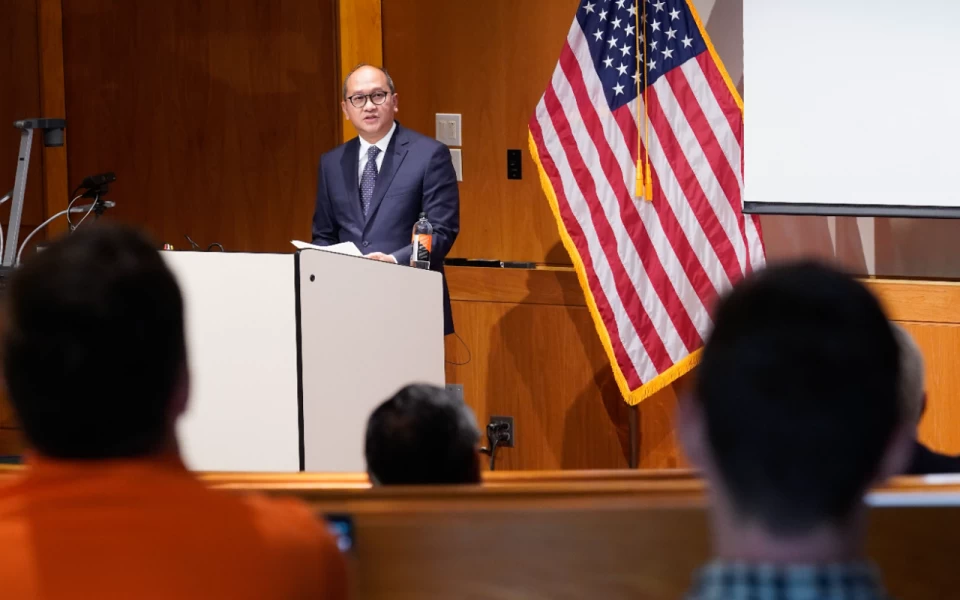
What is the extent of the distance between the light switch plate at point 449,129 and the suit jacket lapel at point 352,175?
886mm

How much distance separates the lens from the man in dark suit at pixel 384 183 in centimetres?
451

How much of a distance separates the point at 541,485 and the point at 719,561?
1.76 ft

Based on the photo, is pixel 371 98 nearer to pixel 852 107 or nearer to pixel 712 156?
pixel 712 156

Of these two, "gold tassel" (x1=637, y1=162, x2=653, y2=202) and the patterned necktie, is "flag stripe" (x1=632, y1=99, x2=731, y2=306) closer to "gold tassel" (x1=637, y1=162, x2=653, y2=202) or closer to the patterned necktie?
"gold tassel" (x1=637, y1=162, x2=653, y2=202)

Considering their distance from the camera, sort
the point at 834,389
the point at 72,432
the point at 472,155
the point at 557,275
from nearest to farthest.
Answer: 1. the point at 834,389
2. the point at 72,432
3. the point at 557,275
4. the point at 472,155

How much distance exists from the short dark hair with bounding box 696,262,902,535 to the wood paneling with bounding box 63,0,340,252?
517 cm

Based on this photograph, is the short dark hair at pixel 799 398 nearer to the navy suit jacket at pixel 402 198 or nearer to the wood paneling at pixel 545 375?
the navy suit jacket at pixel 402 198

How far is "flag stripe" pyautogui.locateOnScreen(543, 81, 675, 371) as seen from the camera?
4645mm

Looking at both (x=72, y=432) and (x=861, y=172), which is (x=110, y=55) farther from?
(x=72, y=432)

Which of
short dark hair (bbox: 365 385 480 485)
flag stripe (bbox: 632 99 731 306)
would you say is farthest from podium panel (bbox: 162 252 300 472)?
flag stripe (bbox: 632 99 731 306)

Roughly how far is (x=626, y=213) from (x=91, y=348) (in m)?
3.83

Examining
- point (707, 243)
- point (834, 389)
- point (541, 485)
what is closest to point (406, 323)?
point (707, 243)

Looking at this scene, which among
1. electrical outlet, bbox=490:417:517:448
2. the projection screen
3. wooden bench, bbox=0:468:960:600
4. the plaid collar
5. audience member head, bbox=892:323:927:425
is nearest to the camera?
the plaid collar

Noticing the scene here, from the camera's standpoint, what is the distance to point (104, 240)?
39.6 inches
